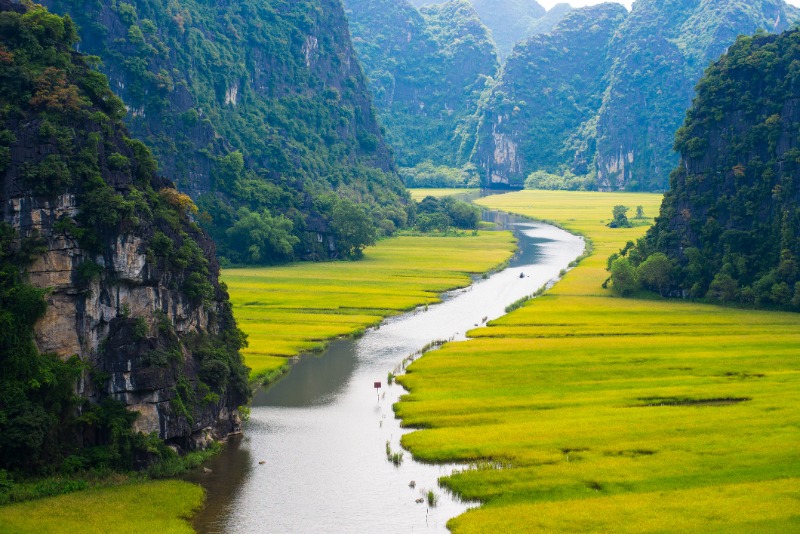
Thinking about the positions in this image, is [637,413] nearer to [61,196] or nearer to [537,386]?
[537,386]

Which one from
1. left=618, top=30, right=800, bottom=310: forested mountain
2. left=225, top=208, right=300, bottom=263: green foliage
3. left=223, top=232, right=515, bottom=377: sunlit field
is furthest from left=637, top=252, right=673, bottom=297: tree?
left=225, top=208, right=300, bottom=263: green foliage

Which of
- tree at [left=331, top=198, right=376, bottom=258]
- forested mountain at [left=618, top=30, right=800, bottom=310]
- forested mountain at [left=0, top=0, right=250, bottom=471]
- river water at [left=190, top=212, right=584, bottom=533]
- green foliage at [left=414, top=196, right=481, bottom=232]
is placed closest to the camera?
river water at [left=190, top=212, right=584, bottom=533]

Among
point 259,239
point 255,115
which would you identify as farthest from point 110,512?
point 255,115

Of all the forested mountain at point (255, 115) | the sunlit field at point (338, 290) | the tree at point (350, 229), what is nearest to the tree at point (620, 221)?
the sunlit field at point (338, 290)

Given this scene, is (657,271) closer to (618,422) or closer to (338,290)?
(338,290)

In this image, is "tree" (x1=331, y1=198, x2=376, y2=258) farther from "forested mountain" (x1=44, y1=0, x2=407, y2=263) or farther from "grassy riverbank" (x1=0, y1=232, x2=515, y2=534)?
"grassy riverbank" (x1=0, y1=232, x2=515, y2=534)

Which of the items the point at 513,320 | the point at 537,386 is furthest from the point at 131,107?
the point at 537,386
